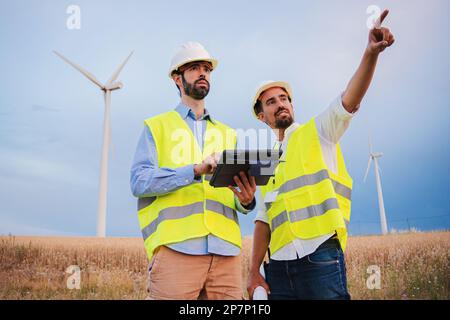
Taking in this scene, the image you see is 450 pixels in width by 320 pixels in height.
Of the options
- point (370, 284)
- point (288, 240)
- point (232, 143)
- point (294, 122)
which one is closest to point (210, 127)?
point (232, 143)

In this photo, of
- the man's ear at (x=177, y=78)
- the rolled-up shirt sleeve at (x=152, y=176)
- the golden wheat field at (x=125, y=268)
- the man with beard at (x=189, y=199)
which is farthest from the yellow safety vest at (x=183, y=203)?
the golden wheat field at (x=125, y=268)

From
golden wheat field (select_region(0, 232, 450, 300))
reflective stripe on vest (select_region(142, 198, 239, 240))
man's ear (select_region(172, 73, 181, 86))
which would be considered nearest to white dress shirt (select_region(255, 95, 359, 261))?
reflective stripe on vest (select_region(142, 198, 239, 240))

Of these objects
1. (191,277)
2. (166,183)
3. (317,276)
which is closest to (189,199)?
(166,183)

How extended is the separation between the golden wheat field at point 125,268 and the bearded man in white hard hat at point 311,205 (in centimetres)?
464

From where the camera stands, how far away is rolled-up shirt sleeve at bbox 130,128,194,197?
10.9ft

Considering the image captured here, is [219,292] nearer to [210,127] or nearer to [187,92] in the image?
[210,127]

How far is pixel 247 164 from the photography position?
3.09 m

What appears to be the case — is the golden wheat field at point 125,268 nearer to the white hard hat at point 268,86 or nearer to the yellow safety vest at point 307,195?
the yellow safety vest at point 307,195

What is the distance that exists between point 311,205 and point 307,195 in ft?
0.28

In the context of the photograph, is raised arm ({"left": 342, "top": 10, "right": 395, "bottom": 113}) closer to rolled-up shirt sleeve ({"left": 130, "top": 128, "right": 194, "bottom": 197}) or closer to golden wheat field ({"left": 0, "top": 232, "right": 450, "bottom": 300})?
rolled-up shirt sleeve ({"left": 130, "top": 128, "right": 194, "bottom": 197})

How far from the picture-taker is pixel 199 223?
3.39 m

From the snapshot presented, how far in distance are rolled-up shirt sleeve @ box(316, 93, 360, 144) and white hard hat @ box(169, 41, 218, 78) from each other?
109cm

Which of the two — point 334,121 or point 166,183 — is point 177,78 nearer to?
point 166,183

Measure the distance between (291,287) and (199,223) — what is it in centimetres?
84
